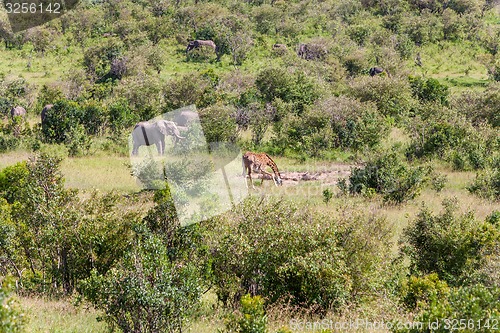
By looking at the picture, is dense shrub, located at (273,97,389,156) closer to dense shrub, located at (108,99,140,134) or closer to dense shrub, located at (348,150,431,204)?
dense shrub, located at (348,150,431,204)

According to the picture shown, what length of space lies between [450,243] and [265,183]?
8478mm

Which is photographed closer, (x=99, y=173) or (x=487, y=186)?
(x=487, y=186)

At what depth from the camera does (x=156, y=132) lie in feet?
66.8

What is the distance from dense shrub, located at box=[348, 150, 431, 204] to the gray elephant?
25.3ft

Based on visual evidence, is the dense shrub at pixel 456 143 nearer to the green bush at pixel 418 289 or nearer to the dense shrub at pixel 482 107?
the dense shrub at pixel 482 107

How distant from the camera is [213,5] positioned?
48438 mm

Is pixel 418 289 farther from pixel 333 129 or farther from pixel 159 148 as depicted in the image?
pixel 333 129

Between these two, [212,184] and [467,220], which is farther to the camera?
[212,184]

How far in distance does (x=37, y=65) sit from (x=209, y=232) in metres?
33.5

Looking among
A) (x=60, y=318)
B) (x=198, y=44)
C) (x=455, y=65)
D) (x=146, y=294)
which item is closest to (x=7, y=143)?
(x=60, y=318)

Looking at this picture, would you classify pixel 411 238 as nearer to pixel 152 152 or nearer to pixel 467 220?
pixel 467 220

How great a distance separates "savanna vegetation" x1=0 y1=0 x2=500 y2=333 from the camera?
707 cm

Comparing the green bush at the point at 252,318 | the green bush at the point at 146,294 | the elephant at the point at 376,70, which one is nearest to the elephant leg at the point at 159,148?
the green bush at the point at 146,294

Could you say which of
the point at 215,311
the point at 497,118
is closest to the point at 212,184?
the point at 215,311
